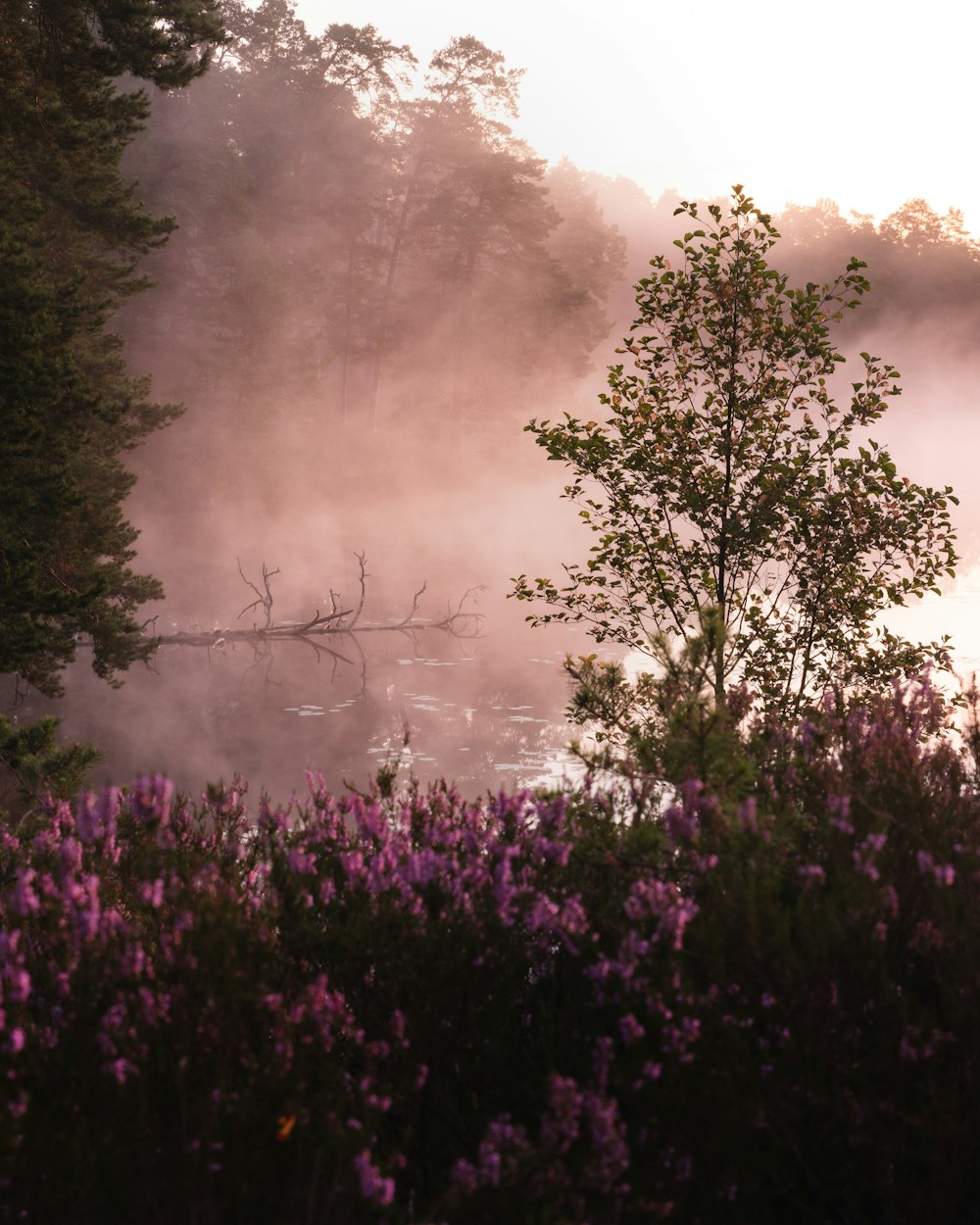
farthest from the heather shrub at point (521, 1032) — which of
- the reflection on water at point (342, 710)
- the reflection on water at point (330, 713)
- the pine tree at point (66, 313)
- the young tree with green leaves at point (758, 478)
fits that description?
the reflection on water at point (342, 710)

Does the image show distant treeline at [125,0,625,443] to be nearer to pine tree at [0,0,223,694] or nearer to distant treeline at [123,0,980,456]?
distant treeline at [123,0,980,456]

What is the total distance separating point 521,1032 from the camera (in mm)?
3906

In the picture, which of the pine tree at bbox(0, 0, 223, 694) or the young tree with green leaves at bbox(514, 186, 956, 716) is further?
the pine tree at bbox(0, 0, 223, 694)

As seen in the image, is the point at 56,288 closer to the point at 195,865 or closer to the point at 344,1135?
the point at 195,865

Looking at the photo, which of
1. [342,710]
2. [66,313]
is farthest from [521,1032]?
[342,710]

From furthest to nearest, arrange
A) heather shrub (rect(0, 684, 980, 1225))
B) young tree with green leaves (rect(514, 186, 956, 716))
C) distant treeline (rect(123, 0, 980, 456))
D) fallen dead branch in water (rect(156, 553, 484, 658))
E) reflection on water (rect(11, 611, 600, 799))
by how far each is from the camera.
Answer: distant treeline (rect(123, 0, 980, 456)) < fallen dead branch in water (rect(156, 553, 484, 658)) < reflection on water (rect(11, 611, 600, 799)) < young tree with green leaves (rect(514, 186, 956, 716)) < heather shrub (rect(0, 684, 980, 1225))

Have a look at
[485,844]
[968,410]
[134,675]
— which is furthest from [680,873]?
[968,410]

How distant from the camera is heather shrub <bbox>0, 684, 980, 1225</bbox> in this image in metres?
2.69

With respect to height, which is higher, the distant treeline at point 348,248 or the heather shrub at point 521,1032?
the distant treeline at point 348,248

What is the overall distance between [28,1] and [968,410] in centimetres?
9163

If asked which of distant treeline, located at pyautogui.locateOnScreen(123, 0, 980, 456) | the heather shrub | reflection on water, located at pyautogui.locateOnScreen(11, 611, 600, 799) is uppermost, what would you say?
distant treeline, located at pyautogui.locateOnScreen(123, 0, 980, 456)

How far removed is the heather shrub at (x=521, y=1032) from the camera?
2.69 meters

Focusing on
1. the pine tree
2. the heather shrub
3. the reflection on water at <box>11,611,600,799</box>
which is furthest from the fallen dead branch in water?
the heather shrub

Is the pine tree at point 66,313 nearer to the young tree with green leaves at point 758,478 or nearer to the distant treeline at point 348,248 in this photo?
the young tree with green leaves at point 758,478
